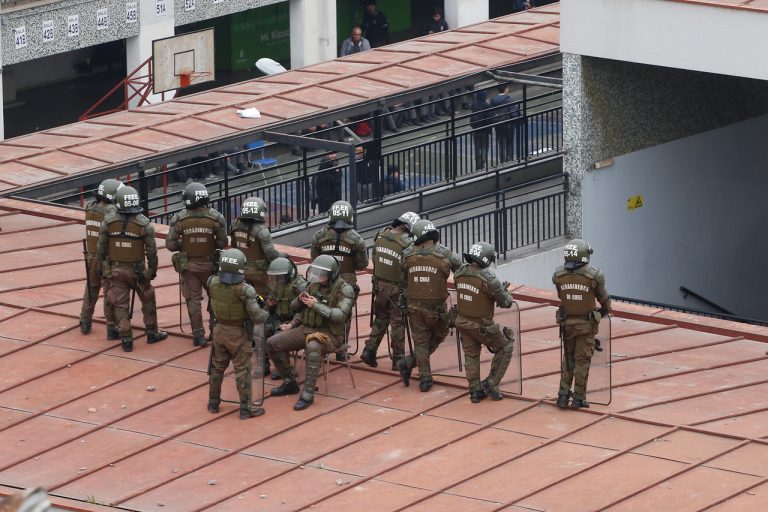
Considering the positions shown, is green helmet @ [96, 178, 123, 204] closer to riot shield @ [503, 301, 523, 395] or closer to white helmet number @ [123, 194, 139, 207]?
white helmet number @ [123, 194, 139, 207]

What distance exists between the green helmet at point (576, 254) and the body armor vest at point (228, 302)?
294 cm

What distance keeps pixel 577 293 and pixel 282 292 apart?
2789mm

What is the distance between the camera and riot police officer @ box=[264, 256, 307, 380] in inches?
669

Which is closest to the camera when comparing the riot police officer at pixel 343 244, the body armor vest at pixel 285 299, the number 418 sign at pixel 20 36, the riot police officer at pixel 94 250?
the body armor vest at pixel 285 299

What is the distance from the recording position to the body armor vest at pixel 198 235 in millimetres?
18000

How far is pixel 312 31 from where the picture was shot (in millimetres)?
40156

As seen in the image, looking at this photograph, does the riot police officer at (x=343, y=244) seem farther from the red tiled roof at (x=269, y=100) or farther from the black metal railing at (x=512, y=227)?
the black metal railing at (x=512, y=227)

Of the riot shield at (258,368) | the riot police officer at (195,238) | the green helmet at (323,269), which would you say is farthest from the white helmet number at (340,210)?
the riot shield at (258,368)

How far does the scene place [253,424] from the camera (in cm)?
1675

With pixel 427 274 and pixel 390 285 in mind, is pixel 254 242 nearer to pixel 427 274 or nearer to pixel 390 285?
pixel 390 285

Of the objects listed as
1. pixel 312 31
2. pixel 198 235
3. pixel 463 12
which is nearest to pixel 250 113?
pixel 198 235

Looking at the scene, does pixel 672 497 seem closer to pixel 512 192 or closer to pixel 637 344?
pixel 637 344

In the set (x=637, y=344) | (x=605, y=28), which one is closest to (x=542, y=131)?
(x=605, y=28)

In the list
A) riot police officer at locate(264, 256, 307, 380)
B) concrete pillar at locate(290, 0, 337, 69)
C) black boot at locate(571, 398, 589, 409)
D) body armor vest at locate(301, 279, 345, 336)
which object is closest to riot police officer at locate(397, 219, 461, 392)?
body armor vest at locate(301, 279, 345, 336)
